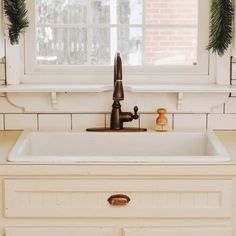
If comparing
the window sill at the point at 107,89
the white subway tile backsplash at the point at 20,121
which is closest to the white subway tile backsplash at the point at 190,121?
the window sill at the point at 107,89

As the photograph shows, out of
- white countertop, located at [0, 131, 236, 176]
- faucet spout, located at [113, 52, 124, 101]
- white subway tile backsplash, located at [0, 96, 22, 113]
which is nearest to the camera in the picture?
white countertop, located at [0, 131, 236, 176]

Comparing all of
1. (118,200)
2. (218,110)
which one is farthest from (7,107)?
(218,110)

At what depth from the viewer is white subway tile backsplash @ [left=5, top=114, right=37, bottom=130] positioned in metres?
2.77

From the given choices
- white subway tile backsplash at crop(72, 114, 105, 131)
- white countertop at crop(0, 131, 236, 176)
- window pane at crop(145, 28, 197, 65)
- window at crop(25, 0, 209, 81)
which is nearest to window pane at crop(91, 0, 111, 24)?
window at crop(25, 0, 209, 81)

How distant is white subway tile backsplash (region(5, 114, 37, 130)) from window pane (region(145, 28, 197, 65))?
1.97 feet

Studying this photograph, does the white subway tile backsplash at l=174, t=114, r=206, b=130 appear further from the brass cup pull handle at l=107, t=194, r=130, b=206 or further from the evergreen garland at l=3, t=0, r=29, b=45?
the evergreen garland at l=3, t=0, r=29, b=45

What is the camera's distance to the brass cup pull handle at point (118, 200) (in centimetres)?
220

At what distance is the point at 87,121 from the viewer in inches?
109

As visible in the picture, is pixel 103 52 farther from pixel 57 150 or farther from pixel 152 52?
pixel 57 150

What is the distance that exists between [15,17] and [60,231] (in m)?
1.00

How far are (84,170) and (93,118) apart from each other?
61 cm

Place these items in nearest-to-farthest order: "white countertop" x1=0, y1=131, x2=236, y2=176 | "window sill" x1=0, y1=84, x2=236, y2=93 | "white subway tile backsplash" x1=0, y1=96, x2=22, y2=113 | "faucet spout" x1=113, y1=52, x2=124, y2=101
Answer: "white countertop" x1=0, y1=131, x2=236, y2=176
"faucet spout" x1=113, y1=52, x2=124, y2=101
"window sill" x1=0, y1=84, x2=236, y2=93
"white subway tile backsplash" x1=0, y1=96, x2=22, y2=113

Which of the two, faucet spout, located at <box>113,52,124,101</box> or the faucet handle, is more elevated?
faucet spout, located at <box>113,52,124,101</box>

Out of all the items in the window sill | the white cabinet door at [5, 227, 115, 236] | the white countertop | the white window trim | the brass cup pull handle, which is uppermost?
the white window trim
